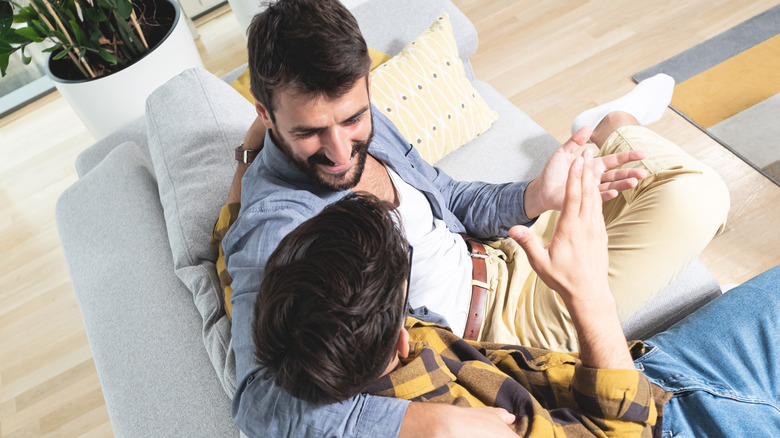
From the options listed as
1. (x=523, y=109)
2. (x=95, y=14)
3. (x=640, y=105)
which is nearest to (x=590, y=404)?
(x=640, y=105)

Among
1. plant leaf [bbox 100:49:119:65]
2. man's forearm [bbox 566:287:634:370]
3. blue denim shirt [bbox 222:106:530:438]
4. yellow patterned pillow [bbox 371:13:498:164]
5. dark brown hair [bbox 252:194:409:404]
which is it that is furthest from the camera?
plant leaf [bbox 100:49:119:65]

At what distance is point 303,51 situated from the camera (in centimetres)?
101

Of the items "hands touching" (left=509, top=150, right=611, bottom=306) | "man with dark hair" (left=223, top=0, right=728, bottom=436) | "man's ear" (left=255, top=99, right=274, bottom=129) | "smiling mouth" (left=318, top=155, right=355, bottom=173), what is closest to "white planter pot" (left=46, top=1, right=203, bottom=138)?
"man with dark hair" (left=223, top=0, right=728, bottom=436)

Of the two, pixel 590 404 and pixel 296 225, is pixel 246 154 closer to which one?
pixel 296 225

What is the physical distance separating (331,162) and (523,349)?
1.77 ft

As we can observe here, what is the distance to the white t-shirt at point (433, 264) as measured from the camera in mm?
1254

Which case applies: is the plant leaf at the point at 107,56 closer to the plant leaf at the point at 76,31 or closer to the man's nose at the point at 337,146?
the plant leaf at the point at 76,31

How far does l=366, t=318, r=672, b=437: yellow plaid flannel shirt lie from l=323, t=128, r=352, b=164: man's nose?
345 mm

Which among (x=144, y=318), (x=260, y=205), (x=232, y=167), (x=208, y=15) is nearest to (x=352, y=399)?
(x=260, y=205)

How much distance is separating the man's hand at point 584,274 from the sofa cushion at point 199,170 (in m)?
0.60

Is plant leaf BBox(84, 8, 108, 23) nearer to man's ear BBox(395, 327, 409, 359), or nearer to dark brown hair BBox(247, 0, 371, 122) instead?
dark brown hair BBox(247, 0, 371, 122)

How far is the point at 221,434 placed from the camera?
101 cm

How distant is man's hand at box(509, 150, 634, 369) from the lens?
95cm

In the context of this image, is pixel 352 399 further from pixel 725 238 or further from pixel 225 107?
pixel 725 238
